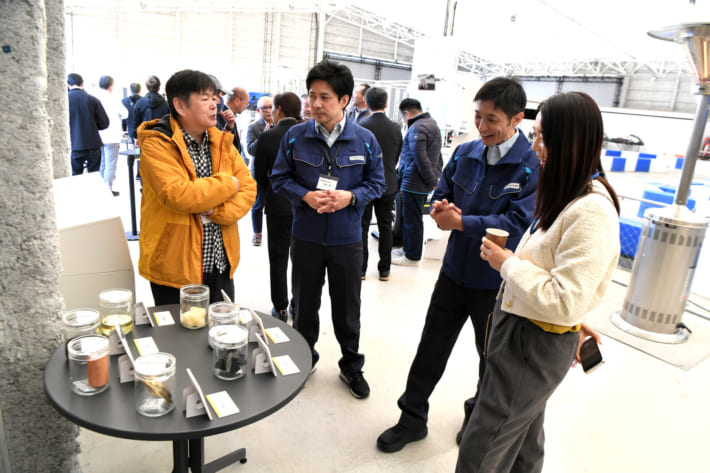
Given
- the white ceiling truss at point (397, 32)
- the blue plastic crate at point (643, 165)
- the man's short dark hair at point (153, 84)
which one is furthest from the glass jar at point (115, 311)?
the blue plastic crate at point (643, 165)

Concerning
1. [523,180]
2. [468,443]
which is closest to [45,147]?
[468,443]

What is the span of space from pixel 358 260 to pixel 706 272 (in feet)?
13.1

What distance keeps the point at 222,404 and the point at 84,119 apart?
5399 mm

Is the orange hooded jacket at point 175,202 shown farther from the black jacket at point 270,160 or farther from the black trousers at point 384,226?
the black trousers at point 384,226

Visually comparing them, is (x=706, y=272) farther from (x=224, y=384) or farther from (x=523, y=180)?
(x=224, y=384)

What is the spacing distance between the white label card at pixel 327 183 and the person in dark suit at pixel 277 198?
2.86ft

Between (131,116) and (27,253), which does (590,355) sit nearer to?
(27,253)

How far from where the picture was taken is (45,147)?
1.33m

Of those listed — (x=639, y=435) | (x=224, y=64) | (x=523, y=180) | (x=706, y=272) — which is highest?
(x=224, y=64)

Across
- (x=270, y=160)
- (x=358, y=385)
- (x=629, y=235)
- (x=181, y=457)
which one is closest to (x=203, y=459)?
(x=181, y=457)

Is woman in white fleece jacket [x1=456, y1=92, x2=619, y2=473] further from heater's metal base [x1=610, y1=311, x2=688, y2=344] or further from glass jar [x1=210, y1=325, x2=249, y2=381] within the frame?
heater's metal base [x1=610, y1=311, x2=688, y2=344]

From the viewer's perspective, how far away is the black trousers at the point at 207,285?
2054mm

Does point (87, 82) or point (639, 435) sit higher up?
point (87, 82)

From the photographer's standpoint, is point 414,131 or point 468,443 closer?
point 468,443
